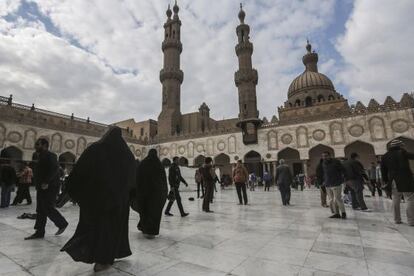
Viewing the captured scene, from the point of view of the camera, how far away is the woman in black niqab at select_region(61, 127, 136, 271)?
232 cm

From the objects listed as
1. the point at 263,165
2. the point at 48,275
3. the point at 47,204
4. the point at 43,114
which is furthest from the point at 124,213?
the point at 43,114

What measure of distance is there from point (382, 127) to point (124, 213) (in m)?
21.5

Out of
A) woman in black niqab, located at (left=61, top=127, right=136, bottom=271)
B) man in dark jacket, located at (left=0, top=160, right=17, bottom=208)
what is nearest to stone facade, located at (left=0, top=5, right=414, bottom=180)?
man in dark jacket, located at (left=0, top=160, right=17, bottom=208)

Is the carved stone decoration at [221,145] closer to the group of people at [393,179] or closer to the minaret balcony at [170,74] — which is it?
the minaret balcony at [170,74]

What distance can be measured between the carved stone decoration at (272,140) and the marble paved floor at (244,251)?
60.4 feet

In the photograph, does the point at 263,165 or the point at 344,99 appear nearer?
the point at 263,165

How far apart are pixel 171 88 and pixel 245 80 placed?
379 inches

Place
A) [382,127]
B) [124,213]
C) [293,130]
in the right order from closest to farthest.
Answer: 1. [124,213]
2. [382,127]
3. [293,130]

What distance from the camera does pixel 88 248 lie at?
7.70 ft

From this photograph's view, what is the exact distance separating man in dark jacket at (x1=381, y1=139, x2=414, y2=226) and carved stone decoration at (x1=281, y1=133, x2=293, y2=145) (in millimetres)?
17498

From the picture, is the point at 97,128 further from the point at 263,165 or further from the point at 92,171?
the point at 92,171

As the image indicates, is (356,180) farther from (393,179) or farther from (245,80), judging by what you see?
(245,80)

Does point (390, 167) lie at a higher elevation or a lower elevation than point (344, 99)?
lower

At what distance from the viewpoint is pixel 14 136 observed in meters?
18.6
